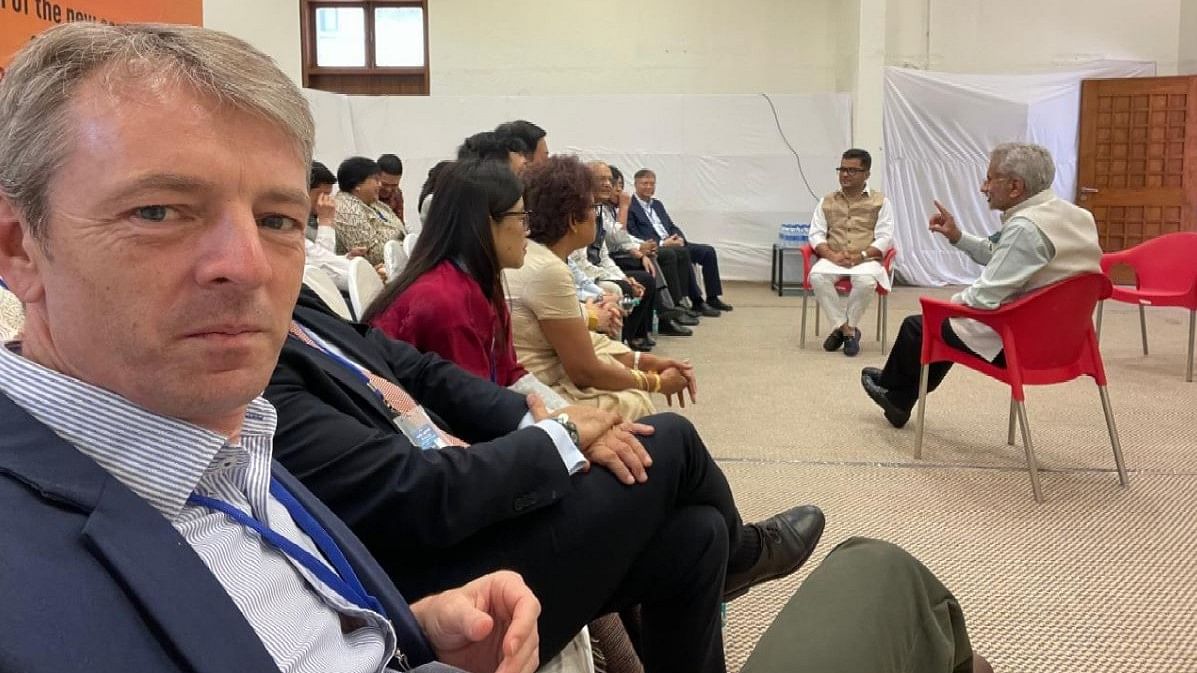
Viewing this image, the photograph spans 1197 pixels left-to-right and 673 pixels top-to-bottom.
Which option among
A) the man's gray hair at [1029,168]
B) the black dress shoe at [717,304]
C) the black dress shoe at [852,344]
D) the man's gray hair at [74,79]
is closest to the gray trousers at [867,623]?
the man's gray hair at [74,79]

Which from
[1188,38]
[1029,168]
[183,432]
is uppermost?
[1188,38]

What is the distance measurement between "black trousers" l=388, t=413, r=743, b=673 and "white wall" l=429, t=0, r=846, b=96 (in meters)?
7.76

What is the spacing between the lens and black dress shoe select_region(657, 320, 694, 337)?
5971 millimetres

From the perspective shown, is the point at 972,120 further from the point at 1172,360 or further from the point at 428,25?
the point at 428,25

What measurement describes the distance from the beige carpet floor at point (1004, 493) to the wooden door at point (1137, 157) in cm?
335

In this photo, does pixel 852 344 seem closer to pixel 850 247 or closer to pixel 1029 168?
pixel 850 247

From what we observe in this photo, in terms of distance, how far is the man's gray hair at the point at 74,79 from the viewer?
0.65m

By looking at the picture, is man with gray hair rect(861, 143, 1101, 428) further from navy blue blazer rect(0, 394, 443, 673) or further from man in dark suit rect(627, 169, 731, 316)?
man in dark suit rect(627, 169, 731, 316)

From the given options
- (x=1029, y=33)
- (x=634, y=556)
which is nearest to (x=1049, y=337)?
(x=634, y=556)

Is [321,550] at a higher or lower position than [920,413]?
higher

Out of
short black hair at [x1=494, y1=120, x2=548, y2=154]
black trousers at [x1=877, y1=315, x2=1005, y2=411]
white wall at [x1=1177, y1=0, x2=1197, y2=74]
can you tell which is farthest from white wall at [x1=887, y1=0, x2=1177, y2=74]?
black trousers at [x1=877, y1=315, x2=1005, y2=411]

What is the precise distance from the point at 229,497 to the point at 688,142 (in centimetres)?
801

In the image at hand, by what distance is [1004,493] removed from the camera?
281 cm

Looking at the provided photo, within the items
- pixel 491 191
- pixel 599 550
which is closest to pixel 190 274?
pixel 599 550
